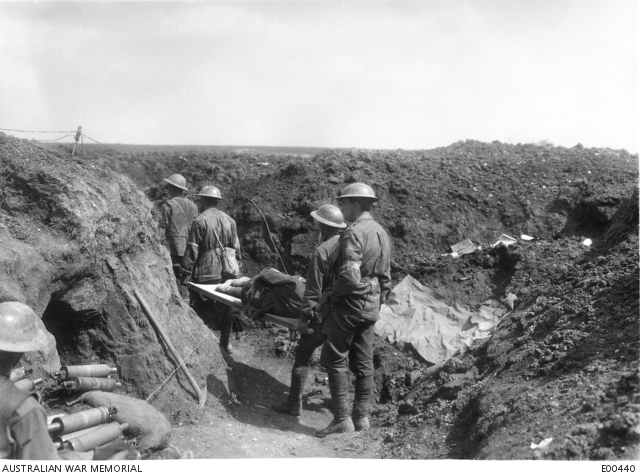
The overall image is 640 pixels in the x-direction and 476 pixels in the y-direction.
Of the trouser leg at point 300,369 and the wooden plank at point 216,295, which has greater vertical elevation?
the wooden plank at point 216,295

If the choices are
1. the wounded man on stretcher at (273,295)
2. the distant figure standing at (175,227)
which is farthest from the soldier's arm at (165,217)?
the wounded man on stretcher at (273,295)

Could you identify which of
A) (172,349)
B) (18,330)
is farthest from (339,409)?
(18,330)

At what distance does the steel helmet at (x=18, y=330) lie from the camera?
3.56 metres

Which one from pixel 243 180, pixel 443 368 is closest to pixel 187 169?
pixel 243 180

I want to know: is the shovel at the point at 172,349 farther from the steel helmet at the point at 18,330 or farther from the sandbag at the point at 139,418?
the steel helmet at the point at 18,330

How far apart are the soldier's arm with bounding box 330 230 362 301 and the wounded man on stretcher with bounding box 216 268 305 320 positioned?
0.96 meters

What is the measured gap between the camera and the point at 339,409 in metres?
6.82

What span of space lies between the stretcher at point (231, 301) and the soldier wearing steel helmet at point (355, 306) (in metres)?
0.59

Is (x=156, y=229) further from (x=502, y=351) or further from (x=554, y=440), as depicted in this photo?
(x=554, y=440)

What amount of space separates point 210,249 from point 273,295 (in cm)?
184

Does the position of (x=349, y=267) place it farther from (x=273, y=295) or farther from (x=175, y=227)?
(x=175, y=227)

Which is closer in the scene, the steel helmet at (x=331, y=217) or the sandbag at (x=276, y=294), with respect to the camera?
the steel helmet at (x=331, y=217)

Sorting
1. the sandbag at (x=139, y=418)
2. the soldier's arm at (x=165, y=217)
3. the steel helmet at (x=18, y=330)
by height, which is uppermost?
the soldier's arm at (x=165, y=217)

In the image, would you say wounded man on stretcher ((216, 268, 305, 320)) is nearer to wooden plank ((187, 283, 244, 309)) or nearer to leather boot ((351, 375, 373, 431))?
wooden plank ((187, 283, 244, 309))
